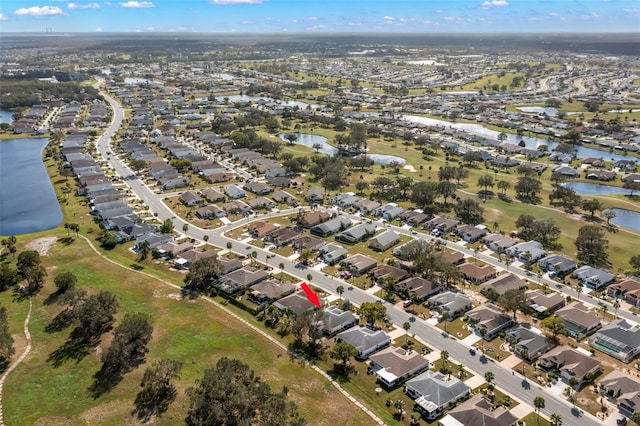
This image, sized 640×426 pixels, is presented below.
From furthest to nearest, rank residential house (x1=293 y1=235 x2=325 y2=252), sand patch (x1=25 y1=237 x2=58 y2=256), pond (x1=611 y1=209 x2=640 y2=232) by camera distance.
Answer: pond (x1=611 y1=209 x2=640 y2=232)
residential house (x1=293 y1=235 x2=325 y2=252)
sand patch (x1=25 y1=237 x2=58 y2=256)

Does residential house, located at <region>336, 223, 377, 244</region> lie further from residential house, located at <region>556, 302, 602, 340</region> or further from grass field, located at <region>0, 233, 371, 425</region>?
residential house, located at <region>556, 302, 602, 340</region>

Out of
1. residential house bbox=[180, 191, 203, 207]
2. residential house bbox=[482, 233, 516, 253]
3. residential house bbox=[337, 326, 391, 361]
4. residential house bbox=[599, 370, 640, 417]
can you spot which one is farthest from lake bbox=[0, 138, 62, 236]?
residential house bbox=[599, 370, 640, 417]

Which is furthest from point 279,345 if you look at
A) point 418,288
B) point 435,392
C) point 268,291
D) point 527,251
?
point 527,251

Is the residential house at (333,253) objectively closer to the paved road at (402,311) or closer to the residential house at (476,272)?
the paved road at (402,311)

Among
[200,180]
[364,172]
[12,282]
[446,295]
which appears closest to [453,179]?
[364,172]

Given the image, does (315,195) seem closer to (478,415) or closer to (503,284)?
(503,284)

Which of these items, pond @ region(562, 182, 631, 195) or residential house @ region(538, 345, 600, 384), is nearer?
Result: residential house @ region(538, 345, 600, 384)

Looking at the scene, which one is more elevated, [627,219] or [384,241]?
[384,241]
